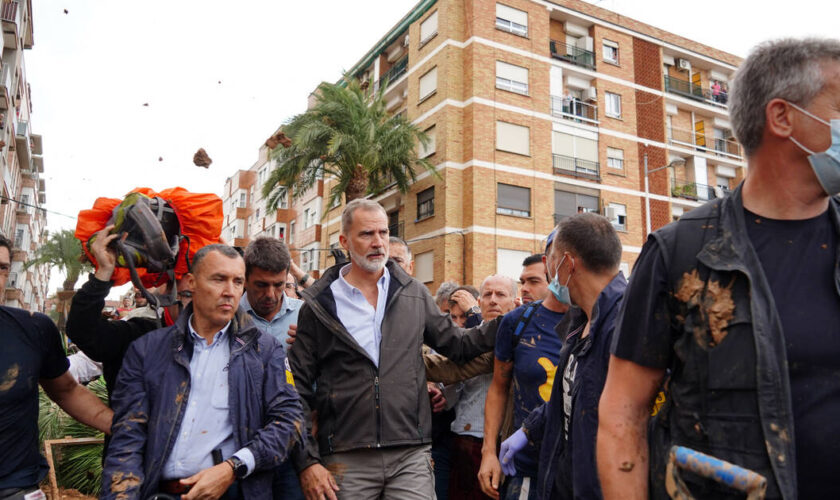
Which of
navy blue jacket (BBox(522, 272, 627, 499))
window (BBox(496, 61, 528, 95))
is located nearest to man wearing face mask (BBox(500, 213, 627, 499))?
navy blue jacket (BBox(522, 272, 627, 499))

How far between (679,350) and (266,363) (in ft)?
7.36

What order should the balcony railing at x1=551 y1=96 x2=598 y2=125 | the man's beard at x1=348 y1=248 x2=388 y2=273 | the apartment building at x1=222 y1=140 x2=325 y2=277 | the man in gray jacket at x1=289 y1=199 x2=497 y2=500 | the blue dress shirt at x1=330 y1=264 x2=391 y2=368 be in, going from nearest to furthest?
the man in gray jacket at x1=289 y1=199 x2=497 y2=500 < the blue dress shirt at x1=330 y1=264 x2=391 y2=368 < the man's beard at x1=348 y1=248 x2=388 y2=273 < the balcony railing at x1=551 y1=96 x2=598 y2=125 < the apartment building at x1=222 y1=140 x2=325 y2=277

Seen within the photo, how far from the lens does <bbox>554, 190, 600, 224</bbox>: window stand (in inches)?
1051

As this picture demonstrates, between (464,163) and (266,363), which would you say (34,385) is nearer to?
(266,363)

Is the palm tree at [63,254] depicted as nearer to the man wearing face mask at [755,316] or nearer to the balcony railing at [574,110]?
the balcony railing at [574,110]

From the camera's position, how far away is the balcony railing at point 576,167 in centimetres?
2696

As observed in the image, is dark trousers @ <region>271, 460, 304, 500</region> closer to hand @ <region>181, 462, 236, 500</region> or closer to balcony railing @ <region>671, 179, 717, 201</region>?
hand @ <region>181, 462, 236, 500</region>

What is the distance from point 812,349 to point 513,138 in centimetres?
2521

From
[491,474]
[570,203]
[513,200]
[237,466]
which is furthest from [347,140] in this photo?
[237,466]

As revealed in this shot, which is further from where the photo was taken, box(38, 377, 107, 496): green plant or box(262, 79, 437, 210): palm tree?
box(262, 79, 437, 210): palm tree

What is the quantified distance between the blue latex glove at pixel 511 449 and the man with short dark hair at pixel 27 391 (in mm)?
2067

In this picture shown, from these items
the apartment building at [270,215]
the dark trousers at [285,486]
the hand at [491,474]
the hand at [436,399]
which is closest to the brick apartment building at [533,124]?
the apartment building at [270,215]

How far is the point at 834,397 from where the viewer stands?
4.87ft

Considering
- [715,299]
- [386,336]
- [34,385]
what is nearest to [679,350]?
[715,299]
